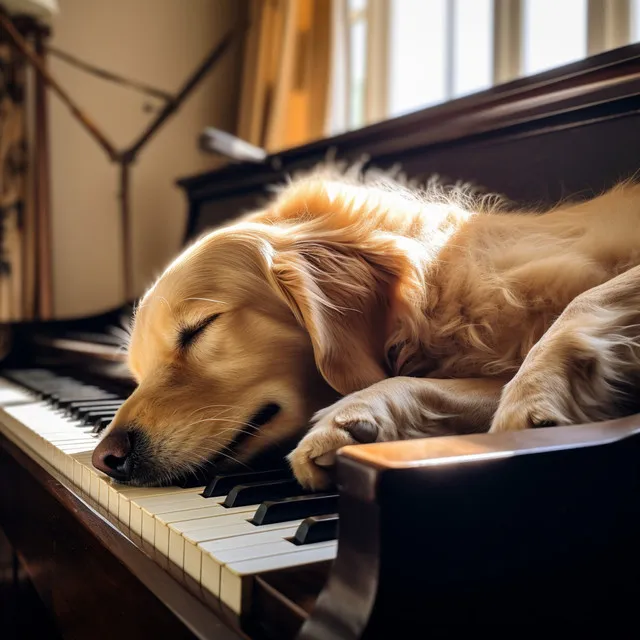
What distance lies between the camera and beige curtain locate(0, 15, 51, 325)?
3.67m

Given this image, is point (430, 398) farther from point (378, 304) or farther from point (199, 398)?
point (199, 398)

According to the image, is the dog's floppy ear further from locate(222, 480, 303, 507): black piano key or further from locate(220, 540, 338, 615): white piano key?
locate(220, 540, 338, 615): white piano key

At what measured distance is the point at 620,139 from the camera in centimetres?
126

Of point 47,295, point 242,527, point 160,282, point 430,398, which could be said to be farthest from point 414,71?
point 242,527

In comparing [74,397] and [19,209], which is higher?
[19,209]

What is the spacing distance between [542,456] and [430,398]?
1.19ft

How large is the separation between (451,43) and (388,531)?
317 cm

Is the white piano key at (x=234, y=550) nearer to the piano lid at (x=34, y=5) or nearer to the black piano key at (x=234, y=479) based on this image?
the black piano key at (x=234, y=479)

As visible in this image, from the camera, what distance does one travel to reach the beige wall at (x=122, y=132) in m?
4.13

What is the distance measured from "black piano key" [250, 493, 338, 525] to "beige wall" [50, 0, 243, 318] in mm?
3686

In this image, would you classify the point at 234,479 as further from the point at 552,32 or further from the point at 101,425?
the point at 552,32

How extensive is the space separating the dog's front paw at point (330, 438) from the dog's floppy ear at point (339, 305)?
15cm

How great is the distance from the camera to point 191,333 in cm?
106

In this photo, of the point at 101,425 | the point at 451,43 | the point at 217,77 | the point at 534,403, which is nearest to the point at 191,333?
the point at 101,425
